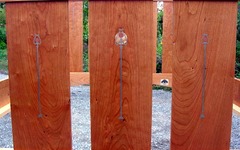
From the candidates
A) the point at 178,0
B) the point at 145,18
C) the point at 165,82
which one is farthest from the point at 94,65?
the point at 165,82

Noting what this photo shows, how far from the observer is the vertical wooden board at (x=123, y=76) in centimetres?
97

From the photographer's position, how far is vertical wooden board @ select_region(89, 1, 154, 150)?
3.17 ft

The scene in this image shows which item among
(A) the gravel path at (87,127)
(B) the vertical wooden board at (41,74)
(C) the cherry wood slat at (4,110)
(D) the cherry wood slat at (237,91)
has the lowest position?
(A) the gravel path at (87,127)

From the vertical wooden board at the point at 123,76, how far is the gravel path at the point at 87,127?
86.9 inches

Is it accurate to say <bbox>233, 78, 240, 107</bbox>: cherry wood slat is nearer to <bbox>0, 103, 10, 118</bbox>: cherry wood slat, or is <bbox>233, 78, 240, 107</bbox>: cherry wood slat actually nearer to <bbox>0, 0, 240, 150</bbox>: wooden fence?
<bbox>0, 0, 240, 150</bbox>: wooden fence

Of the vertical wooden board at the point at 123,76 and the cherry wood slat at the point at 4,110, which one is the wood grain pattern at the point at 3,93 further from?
the vertical wooden board at the point at 123,76

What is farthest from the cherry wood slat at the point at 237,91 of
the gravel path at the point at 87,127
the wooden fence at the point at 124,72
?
the wooden fence at the point at 124,72

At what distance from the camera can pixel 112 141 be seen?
3.36ft

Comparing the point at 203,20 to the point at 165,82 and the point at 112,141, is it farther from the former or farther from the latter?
the point at 165,82

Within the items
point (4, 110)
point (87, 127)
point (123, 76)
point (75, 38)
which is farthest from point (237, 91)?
point (75, 38)

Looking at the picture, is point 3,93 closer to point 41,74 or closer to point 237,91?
point 41,74

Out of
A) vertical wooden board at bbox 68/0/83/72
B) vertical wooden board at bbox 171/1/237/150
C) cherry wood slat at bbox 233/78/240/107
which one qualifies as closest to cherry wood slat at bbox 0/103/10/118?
vertical wooden board at bbox 171/1/237/150

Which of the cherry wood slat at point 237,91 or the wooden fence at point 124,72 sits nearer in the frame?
the wooden fence at point 124,72

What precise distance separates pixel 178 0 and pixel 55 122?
618 mm
